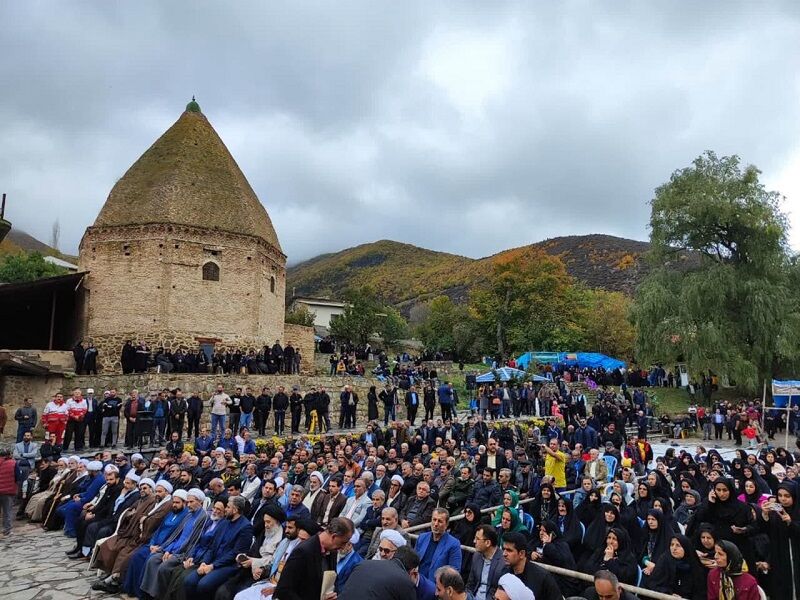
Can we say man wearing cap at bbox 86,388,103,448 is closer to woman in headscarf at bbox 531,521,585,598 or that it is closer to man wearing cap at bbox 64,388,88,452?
man wearing cap at bbox 64,388,88,452

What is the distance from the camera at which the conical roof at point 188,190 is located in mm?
25438

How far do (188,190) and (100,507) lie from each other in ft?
63.8

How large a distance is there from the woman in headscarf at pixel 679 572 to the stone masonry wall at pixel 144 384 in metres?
15.1

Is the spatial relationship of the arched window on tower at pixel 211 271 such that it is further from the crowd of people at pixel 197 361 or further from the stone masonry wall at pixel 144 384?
the stone masonry wall at pixel 144 384

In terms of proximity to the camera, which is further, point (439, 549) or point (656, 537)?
point (656, 537)

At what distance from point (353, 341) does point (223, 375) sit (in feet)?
72.0

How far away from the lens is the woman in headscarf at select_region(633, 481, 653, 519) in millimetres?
7930

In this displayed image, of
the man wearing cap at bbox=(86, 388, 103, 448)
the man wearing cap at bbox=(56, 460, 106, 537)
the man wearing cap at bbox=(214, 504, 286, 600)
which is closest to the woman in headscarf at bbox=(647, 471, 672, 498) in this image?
the man wearing cap at bbox=(214, 504, 286, 600)

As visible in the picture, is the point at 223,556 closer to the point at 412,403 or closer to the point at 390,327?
the point at 412,403

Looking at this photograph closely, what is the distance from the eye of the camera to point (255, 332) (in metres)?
25.5

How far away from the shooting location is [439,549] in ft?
20.4

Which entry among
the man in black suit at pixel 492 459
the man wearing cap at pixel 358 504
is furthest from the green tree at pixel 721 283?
the man wearing cap at pixel 358 504

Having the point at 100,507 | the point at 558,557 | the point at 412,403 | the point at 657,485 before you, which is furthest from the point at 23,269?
the point at 558,557

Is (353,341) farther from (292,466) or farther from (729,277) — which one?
(292,466)
